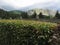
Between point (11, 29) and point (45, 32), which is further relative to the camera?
point (11, 29)

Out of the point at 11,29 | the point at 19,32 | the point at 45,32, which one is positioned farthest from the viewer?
the point at 11,29

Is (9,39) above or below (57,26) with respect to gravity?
below

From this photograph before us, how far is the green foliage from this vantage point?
35.5 feet

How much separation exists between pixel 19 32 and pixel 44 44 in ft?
6.69

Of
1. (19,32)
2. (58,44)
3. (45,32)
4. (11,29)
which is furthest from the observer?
(11,29)

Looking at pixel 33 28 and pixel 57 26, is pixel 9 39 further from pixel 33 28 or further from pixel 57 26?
pixel 57 26

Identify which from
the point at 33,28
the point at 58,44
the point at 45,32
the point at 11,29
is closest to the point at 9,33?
the point at 11,29

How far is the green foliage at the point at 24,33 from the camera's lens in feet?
35.5

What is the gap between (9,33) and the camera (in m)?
12.5

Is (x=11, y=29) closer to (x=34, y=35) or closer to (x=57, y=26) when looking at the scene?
(x=34, y=35)

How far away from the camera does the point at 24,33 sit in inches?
457

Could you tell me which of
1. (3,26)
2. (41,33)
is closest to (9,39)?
(3,26)

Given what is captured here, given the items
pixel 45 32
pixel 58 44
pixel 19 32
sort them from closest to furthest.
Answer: pixel 58 44 < pixel 45 32 < pixel 19 32

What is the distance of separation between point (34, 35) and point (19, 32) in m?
1.20
